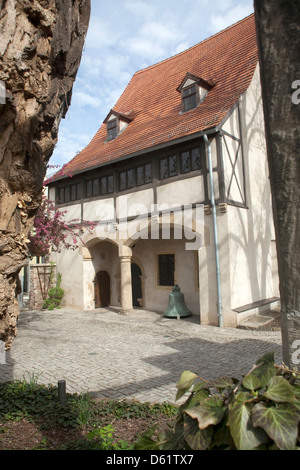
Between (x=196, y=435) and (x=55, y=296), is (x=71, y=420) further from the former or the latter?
(x=55, y=296)

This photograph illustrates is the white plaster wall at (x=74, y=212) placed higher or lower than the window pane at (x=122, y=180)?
lower

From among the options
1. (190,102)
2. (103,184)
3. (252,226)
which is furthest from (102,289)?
(190,102)

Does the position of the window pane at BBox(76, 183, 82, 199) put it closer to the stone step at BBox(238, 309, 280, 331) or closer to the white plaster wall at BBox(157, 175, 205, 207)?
the white plaster wall at BBox(157, 175, 205, 207)

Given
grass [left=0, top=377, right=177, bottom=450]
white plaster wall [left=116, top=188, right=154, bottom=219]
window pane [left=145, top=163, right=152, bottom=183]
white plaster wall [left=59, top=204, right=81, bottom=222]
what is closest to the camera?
grass [left=0, top=377, right=177, bottom=450]

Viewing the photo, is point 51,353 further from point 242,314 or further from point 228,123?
point 228,123

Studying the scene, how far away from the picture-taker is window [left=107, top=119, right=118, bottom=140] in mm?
13648

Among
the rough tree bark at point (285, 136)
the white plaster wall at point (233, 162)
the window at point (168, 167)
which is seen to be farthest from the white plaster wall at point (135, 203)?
the rough tree bark at point (285, 136)

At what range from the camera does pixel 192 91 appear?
36.3 ft

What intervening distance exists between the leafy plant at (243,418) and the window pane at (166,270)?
35.6ft

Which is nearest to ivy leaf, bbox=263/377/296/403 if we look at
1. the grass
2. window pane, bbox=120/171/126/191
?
the grass

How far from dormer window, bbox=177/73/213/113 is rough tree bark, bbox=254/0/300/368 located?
9480mm

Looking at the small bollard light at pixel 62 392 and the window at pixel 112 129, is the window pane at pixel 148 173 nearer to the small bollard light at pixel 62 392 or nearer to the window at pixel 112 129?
the window at pixel 112 129

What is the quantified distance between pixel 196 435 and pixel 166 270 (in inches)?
442

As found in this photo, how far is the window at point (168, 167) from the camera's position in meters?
10.2
